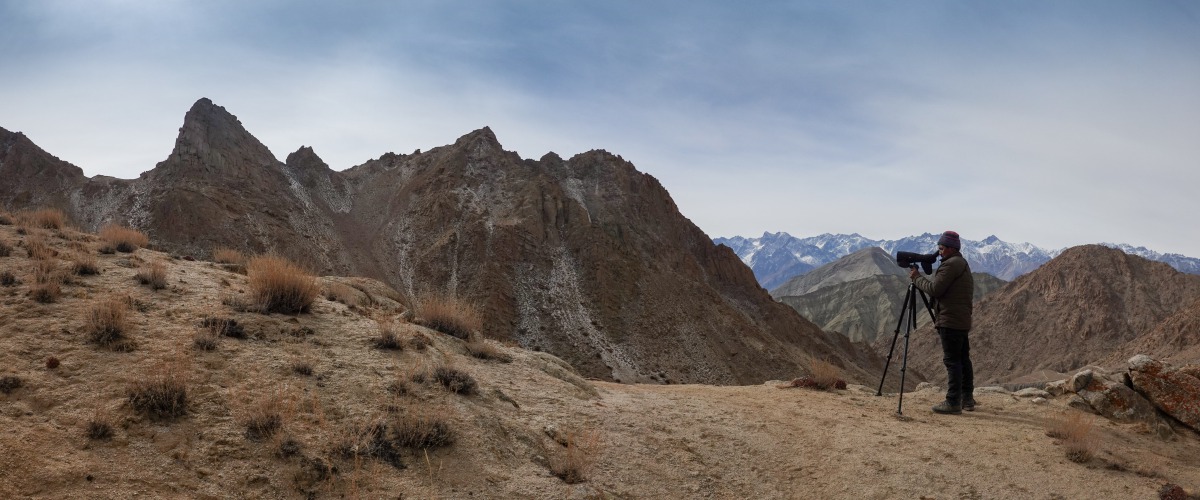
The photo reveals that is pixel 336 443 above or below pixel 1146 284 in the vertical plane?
below

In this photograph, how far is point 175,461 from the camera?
390 cm

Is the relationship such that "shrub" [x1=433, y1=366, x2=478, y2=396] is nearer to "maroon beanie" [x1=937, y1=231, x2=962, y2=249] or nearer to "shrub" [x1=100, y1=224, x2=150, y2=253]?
"shrub" [x1=100, y1=224, x2=150, y2=253]

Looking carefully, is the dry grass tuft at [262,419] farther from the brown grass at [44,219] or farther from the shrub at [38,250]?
the brown grass at [44,219]

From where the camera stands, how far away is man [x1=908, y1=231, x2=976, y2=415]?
25.6 ft

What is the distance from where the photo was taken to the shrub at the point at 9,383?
4129mm

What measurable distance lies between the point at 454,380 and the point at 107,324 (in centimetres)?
312

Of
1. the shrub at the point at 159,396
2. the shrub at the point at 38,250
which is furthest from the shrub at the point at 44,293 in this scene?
the shrub at the point at 159,396

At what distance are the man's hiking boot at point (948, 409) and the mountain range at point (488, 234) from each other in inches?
861

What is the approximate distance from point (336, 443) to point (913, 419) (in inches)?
270

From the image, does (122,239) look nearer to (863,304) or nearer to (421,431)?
(421,431)

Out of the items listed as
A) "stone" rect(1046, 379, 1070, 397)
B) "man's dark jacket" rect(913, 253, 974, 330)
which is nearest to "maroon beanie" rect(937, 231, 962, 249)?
"man's dark jacket" rect(913, 253, 974, 330)

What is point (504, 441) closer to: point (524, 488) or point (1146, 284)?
point (524, 488)

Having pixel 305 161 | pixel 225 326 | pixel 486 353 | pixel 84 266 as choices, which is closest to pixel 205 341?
pixel 225 326

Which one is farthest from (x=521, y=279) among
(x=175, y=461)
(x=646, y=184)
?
(x=175, y=461)
